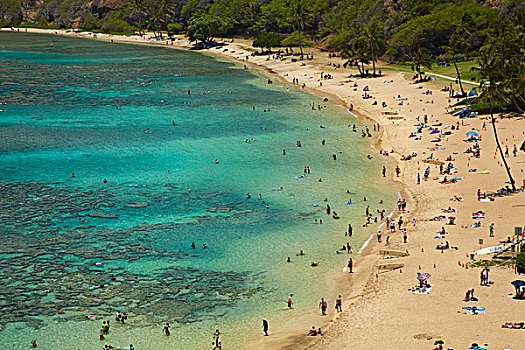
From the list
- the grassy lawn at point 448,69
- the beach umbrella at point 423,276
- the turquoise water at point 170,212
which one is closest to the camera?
the beach umbrella at point 423,276

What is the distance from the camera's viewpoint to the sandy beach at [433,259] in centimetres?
3456

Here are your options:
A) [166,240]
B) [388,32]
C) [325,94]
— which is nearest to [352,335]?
[166,240]

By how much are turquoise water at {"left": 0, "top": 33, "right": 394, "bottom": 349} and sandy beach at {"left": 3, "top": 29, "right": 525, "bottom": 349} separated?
8.75ft

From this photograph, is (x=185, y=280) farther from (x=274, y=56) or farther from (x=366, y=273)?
(x=274, y=56)

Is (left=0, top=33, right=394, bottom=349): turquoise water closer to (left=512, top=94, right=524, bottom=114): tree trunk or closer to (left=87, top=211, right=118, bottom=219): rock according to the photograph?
(left=87, top=211, right=118, bottom=219): rock

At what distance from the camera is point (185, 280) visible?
1756 inches

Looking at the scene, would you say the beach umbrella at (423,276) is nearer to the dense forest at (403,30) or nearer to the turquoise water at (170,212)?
the turquoise water at (170,212)

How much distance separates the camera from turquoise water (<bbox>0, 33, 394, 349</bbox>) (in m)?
40.4

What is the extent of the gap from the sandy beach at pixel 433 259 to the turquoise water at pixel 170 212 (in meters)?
2.67

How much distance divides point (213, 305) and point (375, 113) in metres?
61.2

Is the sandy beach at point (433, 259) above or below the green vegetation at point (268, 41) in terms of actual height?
below

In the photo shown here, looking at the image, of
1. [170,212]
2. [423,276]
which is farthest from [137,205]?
[423,276]

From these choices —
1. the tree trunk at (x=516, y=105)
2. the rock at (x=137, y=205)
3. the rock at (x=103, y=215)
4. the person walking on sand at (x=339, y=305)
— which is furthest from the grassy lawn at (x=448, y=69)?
the person walking on sand at (x=339, y=305)

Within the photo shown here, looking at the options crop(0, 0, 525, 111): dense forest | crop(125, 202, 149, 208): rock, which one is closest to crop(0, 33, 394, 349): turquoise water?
crop(125, 202, 149, 208): rock
